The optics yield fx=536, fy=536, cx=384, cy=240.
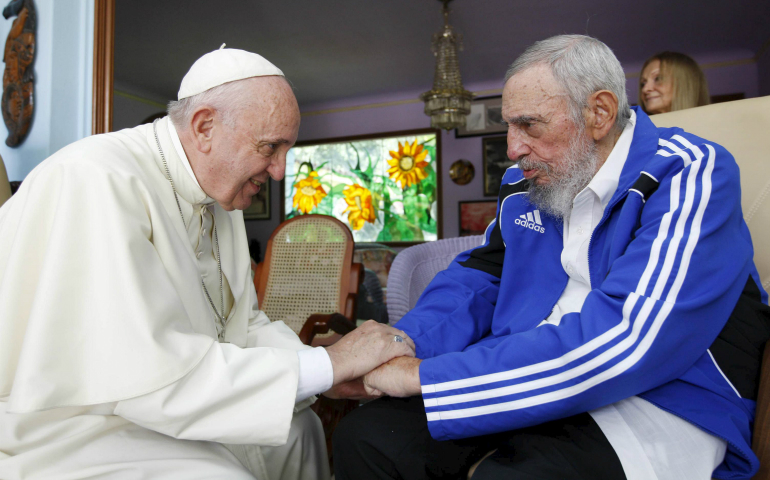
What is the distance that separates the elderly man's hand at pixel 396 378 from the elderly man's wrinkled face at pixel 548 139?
650mm

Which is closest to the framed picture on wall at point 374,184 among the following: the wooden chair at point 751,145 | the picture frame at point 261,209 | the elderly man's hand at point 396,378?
the picture frame at point 261,209

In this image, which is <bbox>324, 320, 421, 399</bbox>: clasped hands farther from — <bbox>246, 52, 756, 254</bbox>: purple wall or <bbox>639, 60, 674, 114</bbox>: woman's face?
<bbox>246, 52, 756, 254</bbox>: purple wall

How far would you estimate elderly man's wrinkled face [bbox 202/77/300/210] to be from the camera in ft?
4.89

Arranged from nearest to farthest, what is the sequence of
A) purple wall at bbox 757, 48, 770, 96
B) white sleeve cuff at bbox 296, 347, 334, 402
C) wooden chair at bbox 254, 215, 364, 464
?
white sleeve cuff at bbox 296, 347, 334, 402 → wooden chair at bbox 254, 215, 364, 464 → purple wall at bbox 757, 48, 770, 96

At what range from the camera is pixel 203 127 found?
5.03 ft

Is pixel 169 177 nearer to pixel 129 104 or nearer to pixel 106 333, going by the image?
pixel 106 333

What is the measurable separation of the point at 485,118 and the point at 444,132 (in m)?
0.73

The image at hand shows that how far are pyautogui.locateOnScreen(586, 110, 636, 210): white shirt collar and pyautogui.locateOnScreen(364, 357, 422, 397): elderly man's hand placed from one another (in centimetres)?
67

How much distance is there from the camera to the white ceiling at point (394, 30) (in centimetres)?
589

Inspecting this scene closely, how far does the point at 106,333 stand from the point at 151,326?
0.09 meters

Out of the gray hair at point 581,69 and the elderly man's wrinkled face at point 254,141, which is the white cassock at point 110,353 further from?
the gray hair at point 581,69

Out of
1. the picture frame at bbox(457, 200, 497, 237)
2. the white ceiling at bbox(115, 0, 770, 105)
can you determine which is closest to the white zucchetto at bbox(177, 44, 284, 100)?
the white ceiling at bbox(115, 0, 770, 105)

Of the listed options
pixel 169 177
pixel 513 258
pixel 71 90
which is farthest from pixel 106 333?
pixel 71 90

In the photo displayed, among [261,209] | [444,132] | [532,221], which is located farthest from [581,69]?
[261,209]
